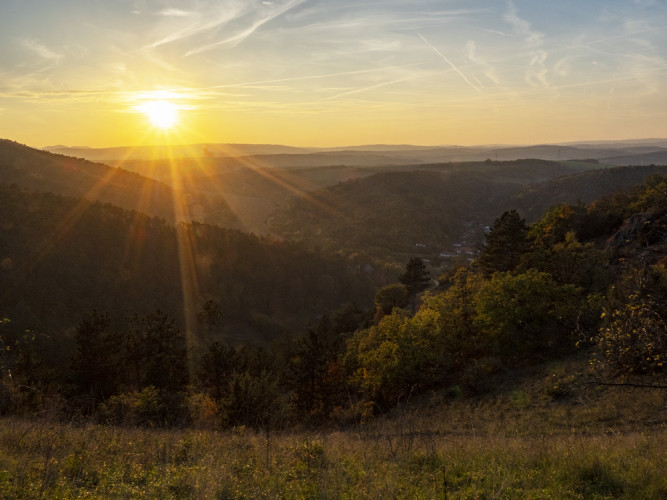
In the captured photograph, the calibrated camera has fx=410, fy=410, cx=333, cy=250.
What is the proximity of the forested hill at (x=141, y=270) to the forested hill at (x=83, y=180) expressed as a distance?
33142 mm

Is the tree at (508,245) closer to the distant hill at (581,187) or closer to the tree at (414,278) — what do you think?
the tree at (414,278)

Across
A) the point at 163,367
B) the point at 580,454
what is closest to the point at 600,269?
the point at 580,454

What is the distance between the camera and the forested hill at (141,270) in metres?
58.5

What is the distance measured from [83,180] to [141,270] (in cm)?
5942

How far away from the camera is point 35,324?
51.7m

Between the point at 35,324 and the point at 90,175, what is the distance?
82519 mm

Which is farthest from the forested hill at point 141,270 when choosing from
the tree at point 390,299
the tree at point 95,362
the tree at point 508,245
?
the tree at point 508,245

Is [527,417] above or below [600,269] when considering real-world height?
below

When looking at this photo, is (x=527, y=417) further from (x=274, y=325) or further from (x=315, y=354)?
(x=274, y=325)

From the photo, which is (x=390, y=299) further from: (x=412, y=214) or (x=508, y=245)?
(x=412, y=214)

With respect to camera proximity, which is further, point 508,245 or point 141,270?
point 141,270

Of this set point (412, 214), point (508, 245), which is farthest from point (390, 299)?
point (412, 214)

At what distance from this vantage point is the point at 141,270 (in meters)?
73.2

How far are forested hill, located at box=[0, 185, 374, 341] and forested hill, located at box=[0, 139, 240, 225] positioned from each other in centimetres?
3314
